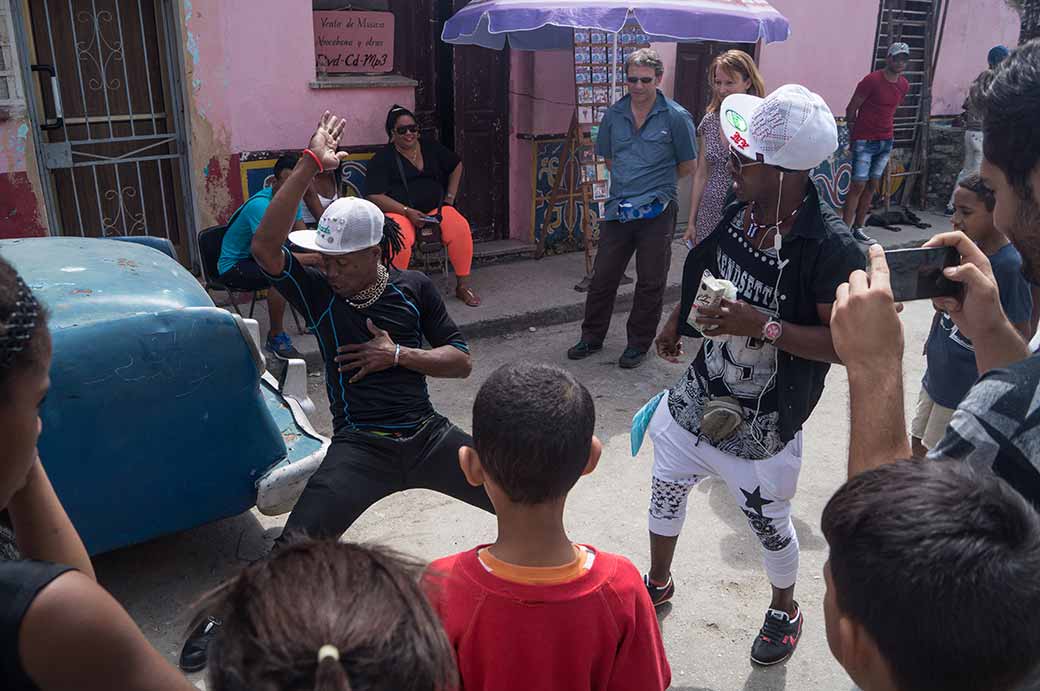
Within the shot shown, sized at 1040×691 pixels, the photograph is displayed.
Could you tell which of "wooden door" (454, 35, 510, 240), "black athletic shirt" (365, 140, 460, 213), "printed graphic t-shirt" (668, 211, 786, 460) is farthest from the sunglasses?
"wooden door" (454, 35, 510, 240)

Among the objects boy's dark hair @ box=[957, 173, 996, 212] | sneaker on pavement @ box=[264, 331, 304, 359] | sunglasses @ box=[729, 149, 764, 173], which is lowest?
sneaker on pavement @ box=[264, 331, 304, 359]

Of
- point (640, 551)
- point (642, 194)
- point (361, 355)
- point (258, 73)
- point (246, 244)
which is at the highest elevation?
point (258, 73)

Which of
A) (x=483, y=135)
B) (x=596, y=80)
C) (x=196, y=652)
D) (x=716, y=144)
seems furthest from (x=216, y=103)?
(x=196, y=652)

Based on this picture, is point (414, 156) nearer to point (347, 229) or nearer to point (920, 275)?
point (347, 229)

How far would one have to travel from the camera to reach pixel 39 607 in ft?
3.98

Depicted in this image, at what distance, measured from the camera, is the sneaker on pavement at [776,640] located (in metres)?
3.27

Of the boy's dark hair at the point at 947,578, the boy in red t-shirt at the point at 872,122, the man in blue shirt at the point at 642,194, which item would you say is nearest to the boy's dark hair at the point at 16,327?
the boy's dark hair at the point at 947,578

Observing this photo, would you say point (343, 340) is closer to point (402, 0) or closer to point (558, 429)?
point (558, 429)

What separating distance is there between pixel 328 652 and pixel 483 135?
766 centimetres

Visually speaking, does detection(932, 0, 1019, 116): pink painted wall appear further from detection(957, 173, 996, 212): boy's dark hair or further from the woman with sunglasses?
detection(957, 173, 996, 212): boy's dark hair

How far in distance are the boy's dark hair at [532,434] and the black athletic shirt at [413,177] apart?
205 inches

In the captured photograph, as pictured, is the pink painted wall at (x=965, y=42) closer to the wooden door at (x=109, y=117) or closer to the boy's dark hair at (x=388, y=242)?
the wooden door at (x=109, y=117)

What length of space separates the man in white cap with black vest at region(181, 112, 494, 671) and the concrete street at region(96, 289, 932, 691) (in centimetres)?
63

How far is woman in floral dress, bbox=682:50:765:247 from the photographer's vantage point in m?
5.80
